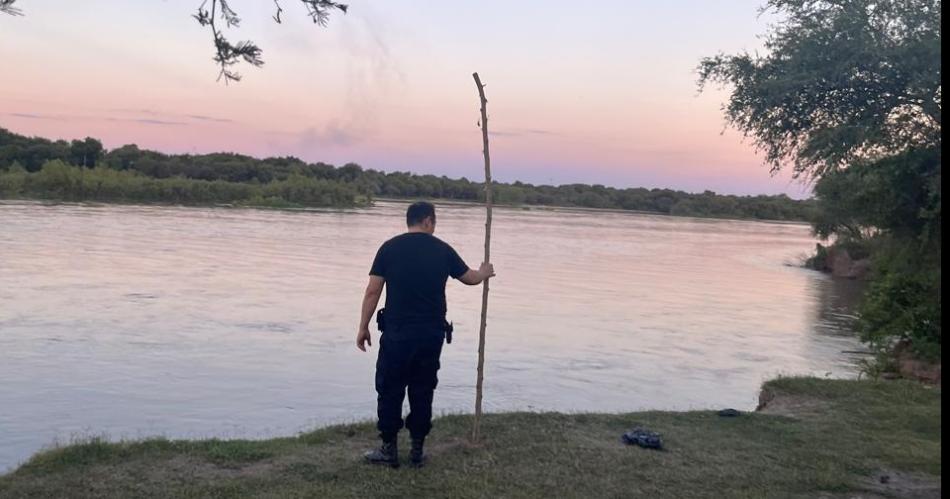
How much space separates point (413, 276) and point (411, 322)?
32cm

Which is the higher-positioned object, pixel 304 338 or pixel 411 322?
pixel 411 322

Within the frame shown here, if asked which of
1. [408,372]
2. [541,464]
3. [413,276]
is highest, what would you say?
[413,276]

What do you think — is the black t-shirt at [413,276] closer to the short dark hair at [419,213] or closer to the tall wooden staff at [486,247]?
the short dark hair at [419,213]

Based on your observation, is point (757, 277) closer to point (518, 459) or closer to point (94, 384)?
point (94, 384)

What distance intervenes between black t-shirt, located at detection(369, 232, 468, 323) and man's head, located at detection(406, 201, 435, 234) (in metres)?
0.11

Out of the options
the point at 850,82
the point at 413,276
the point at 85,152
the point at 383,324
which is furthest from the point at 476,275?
the point at 85,152

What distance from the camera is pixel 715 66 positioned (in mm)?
9281

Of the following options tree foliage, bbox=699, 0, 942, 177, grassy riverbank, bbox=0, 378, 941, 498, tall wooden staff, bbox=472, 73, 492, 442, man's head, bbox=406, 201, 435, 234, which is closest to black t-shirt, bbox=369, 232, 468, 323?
man's head, bbox=406, 201, 435, 234

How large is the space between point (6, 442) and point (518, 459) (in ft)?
17.8

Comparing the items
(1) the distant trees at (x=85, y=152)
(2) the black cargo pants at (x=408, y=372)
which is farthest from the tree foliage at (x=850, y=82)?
(1) the distant trees at (x=85, y=152)

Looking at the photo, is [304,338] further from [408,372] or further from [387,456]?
[408,372]

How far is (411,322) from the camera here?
6863 mm

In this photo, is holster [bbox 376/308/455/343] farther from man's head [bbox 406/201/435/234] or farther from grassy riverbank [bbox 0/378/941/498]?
grassy riverbank [bbox 0/378/941/498]

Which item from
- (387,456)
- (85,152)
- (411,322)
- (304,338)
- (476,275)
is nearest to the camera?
(411,322)
